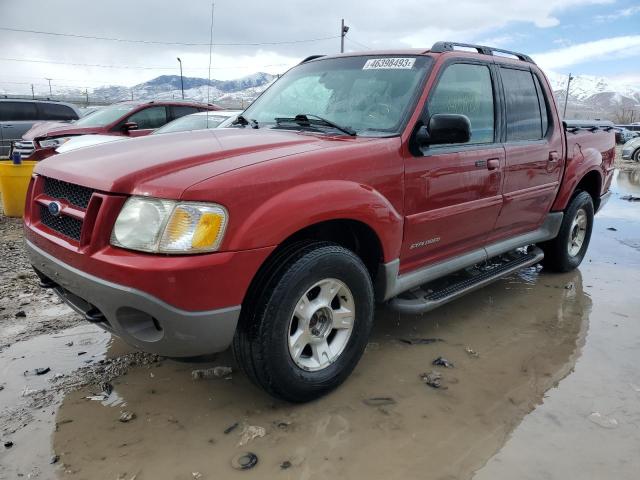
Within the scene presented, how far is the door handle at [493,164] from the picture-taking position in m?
3.56

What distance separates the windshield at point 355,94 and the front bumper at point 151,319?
4.87 feet

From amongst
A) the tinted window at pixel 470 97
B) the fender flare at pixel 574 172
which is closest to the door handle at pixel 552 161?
the fender flare at pixel 574 172

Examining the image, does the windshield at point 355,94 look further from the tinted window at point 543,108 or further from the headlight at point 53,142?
the headlight at point 53,142

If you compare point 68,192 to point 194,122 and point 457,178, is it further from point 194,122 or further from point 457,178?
point 194,122

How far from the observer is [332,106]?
334 centimetres

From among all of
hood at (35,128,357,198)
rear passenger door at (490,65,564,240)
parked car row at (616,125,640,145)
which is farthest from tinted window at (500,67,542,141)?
parked car row at (616,125,640,145)

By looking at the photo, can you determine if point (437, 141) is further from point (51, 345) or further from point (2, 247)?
point (2, 247)

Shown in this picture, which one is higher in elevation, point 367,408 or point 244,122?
point 244,122

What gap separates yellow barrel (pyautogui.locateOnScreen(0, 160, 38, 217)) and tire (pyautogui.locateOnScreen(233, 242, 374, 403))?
5394 mm

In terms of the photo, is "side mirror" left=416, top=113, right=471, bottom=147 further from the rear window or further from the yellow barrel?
the yellow barrel

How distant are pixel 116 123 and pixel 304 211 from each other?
7.33 meters

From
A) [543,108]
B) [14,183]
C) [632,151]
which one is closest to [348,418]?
[543,108]

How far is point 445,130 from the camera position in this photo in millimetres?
2904

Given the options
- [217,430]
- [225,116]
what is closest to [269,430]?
[217,430]
